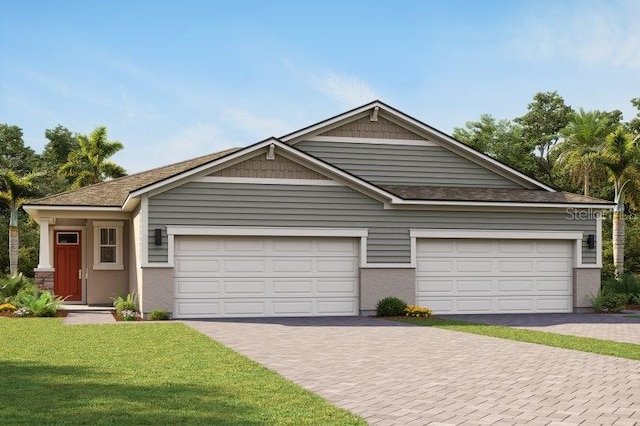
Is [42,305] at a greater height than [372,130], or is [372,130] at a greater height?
[372,130]

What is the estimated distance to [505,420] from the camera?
8008 mm

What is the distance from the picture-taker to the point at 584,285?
23422mm

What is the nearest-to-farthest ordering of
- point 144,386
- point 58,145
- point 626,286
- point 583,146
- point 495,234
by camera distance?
1. point 144,386
2. point 495,234
3. point 626,286
4. point 583,146
5. point 58,145

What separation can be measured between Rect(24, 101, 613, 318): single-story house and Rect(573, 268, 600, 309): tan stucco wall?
32mm

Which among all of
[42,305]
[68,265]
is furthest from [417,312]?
[68,265]

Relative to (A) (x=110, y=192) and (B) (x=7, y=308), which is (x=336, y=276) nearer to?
(A) (x=110, y=192)

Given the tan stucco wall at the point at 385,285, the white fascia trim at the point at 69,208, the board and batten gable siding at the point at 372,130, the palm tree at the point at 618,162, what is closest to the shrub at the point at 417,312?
the tan stucco wall at the point at 385,285

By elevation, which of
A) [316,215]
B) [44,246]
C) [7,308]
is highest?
[316,215]

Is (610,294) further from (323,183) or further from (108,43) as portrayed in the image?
(108,43)

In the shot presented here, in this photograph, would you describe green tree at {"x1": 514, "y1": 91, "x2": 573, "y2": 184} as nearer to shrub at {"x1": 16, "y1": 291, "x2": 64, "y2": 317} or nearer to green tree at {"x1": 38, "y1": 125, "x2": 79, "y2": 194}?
green tree at {"x1": 38, "y1": 125, "x2": 79, "y2": 194}

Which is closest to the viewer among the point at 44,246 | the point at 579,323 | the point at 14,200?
the point at 579,323

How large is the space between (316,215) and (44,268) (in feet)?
27.4

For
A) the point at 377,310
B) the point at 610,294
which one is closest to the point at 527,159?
the point at 610,294

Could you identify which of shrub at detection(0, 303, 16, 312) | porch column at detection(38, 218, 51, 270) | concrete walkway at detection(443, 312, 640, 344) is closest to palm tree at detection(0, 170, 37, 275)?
porch column at detection(38, 218, 51, 270)
